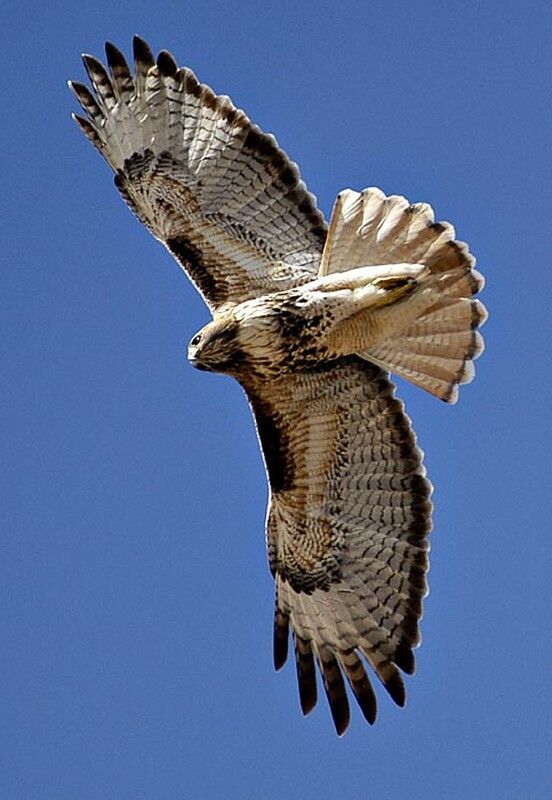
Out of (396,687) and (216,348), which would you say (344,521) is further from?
(216,348)

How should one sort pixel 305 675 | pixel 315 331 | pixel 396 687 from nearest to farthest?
pixel 315 331 → pixel 396 687 → pixel 305 675

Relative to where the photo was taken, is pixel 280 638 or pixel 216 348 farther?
pixel 280 638

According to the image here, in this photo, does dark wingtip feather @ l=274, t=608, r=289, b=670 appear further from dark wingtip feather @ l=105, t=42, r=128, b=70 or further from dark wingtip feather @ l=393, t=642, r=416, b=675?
dark wingtip feather @ l=105, t=42, r=128, b=70

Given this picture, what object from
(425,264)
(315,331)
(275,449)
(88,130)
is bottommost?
(275,449)

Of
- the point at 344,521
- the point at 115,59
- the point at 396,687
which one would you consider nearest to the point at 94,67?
the point at 115,59

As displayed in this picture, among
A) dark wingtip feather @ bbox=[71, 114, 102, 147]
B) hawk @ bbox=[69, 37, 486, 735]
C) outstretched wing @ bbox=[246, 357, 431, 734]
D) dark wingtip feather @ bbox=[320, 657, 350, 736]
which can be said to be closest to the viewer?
hawk @ bbox=[69, 37, 486, 735]

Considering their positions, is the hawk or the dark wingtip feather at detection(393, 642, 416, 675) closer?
the hawk

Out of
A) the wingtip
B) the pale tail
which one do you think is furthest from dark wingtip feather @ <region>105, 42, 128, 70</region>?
the pale tail

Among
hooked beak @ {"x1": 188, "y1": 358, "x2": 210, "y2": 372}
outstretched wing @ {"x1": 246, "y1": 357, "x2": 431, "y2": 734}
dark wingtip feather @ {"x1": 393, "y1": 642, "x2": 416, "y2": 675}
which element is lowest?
dark wingtip feather @ {"x1": 393, "y1": 642, "x2": 416, "y2": 675}

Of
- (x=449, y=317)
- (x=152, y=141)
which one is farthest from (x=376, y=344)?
(x=152, y=141)
